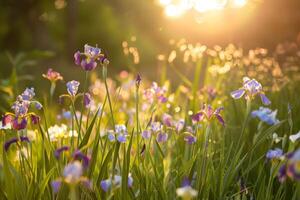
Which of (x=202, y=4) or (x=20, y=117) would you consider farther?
(x=202, y=4)

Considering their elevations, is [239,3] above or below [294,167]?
above

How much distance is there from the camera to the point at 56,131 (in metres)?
2.79

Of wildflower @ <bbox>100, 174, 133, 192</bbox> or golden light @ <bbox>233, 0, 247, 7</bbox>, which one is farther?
golden light @ <bbox>233, 0, 247, 7</bbox>

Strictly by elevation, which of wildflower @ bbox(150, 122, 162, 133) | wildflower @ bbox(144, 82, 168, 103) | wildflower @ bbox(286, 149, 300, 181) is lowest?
wildflower @ bbox(286, 149, 300, 181)

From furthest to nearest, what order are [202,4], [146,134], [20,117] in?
1. [202,4]
2. [146,134]
3. [20,117]

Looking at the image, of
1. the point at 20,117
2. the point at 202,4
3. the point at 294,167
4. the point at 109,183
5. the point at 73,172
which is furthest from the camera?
the point at 202,4

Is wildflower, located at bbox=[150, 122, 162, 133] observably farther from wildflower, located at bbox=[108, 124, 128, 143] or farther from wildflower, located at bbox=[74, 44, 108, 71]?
wildflower, located at bbox=[74, 44, 108, 71]

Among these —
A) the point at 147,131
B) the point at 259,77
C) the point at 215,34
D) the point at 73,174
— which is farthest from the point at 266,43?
the point at 73,174

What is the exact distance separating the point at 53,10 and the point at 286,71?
17289 mm

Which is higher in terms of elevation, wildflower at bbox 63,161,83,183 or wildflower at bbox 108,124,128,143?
wildflower at bbox 108,124,128,143

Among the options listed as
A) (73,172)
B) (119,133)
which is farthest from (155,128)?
(73,172)

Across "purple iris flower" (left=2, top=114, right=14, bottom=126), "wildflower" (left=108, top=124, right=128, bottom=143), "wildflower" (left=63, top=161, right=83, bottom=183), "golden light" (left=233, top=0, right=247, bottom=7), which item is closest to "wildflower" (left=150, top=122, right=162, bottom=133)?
"wildflower" (left=108, top=124, right=128, bottom=143)

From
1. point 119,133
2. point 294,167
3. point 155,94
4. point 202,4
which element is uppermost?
point 202,4

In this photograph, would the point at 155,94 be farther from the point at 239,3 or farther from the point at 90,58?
the point at 239,3
